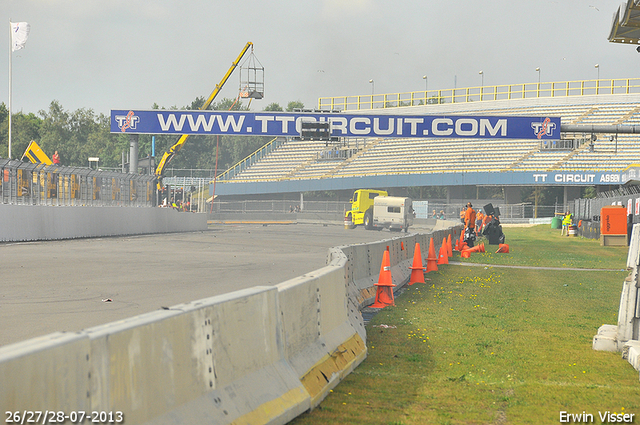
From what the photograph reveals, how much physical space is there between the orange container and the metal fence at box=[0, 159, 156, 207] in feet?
71.6

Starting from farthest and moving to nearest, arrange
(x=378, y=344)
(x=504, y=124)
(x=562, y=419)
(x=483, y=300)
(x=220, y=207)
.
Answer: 1. (x=220, y=207)
2. (x=504, y=124)
3. (x=483, y=300)
4. (x=378, y=344)
5. (x=562, y=419)

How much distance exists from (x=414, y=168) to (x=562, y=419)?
6736cm

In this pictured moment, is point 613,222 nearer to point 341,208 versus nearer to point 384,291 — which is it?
point 384,291

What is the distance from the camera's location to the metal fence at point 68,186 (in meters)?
26.2

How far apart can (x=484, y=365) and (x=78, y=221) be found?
2497 centimetres

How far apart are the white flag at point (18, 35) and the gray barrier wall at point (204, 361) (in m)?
40.7

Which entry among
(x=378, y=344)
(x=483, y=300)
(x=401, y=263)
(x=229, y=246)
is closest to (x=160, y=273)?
(x=401, y=263)

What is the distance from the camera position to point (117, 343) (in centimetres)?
367

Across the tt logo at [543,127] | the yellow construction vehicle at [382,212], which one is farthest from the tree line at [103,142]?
the tt logo at [543,127]

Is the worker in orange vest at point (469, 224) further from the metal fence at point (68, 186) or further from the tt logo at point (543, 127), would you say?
the metal fence at point (68, 186)

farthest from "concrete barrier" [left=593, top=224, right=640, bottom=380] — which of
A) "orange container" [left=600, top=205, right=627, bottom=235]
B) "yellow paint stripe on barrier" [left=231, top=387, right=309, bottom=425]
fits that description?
"orange container" [left=600, top=205, right=627, bottom=235]

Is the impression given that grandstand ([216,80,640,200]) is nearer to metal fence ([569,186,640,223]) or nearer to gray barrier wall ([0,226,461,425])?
metal fence ([569,186,640,223])

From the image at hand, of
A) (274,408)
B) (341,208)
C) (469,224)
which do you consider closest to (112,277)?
(274,408)

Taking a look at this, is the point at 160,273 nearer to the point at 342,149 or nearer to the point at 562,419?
the point at 562,419
